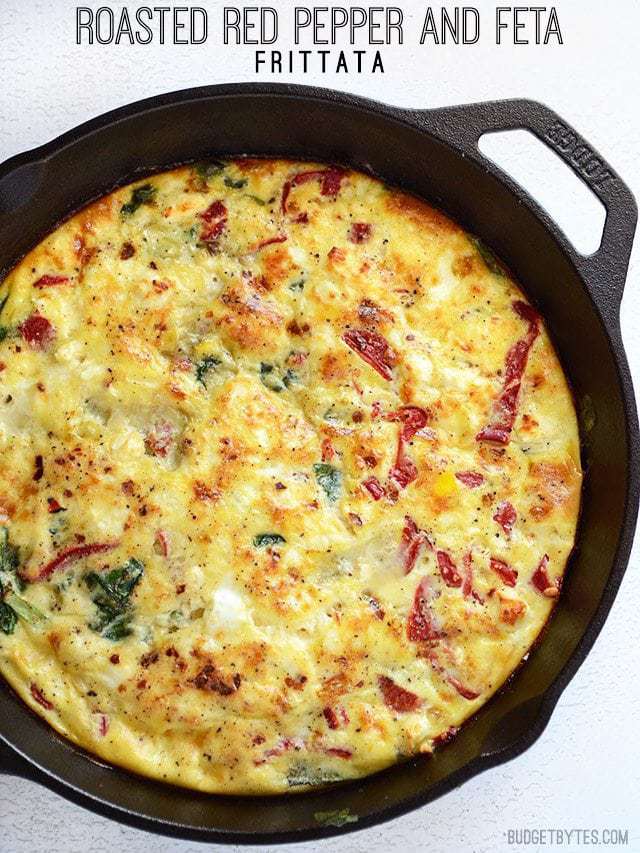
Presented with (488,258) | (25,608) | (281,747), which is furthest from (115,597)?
(488,258)

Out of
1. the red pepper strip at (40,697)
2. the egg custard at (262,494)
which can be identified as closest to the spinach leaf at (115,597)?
the egg custard at (262,494)

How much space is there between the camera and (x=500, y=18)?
3.82m

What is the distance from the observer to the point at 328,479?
3301 mm

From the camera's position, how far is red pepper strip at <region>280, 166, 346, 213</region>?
11.4 feet

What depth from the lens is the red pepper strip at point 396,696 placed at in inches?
131

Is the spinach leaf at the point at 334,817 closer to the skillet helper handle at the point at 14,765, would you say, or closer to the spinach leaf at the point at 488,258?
the skillet helper handle at the point at 14,765

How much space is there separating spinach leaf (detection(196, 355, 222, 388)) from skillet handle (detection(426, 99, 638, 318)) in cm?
98

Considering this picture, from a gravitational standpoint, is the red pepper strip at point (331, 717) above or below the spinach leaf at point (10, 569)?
below

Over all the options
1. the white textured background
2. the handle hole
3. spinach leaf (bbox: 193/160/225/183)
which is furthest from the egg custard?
the handle hole

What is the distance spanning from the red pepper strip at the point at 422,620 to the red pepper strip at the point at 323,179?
1.32m

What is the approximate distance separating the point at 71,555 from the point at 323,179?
4.85 feet

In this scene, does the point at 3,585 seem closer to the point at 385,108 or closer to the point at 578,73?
the point at 385,108

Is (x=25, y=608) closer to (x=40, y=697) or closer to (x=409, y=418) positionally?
(x=40, y=697)

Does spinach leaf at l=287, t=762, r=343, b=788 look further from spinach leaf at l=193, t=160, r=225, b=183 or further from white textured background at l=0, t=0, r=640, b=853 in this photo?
spinach leaf at l=193, t=160, r=225, b=183
